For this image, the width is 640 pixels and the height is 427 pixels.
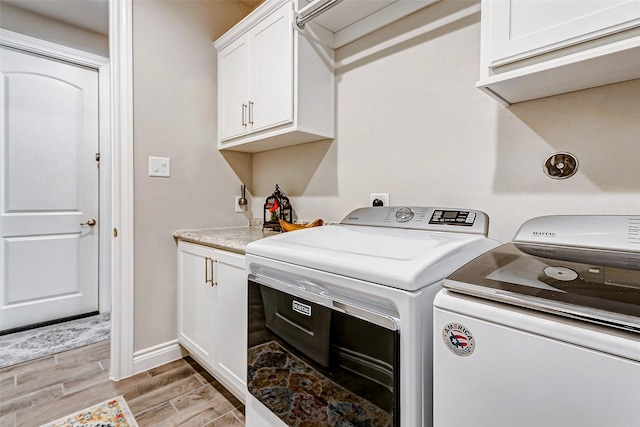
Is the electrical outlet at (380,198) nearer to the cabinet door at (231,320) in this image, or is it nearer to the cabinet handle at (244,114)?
the cabinet door at (231,320)

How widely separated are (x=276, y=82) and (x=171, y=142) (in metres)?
0.83

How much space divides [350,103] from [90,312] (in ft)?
9.47

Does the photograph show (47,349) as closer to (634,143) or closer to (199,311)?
(199,311)

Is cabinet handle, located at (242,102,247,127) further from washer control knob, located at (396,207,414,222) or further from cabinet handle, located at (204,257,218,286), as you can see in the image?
washer control knob, located at (396,207,414,222)

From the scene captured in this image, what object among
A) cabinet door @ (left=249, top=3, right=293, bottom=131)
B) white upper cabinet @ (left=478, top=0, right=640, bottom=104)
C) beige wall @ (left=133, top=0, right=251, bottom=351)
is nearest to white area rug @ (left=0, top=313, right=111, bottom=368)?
beige wall @ (left=133, top=0, right=251, bottom=351)

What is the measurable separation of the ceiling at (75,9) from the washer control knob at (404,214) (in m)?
2.04

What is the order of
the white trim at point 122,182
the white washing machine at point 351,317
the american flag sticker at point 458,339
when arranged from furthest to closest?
1. the white trim at point 122,182
2. the white washing machine at point 351,317
3. the american flag sticker at point 458,339

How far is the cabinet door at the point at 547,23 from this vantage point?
30.0 inches

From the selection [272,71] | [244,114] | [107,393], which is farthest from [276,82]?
[107,393]

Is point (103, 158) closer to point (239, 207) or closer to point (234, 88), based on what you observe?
point (239, 207)

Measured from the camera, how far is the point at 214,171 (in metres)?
2.23

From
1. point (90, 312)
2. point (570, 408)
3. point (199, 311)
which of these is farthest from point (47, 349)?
point (570, 408)

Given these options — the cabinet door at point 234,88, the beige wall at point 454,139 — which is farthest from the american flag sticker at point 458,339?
the cabinet door at point 234,88

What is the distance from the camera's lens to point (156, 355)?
1.96 metres
